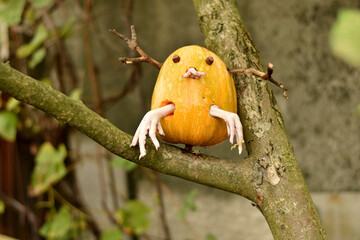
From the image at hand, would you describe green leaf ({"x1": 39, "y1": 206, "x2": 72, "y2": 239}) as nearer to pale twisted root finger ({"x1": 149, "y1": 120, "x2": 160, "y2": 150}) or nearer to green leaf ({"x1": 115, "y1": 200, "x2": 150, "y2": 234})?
green leaf ({"x1": 115, "y1": 200, "x2": 150, "y2": 234})

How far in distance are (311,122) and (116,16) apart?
0.75m

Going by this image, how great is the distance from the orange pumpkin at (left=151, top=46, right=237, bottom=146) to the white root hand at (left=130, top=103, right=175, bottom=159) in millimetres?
15

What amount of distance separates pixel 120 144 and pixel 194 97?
98mm

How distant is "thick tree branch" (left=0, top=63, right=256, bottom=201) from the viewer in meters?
0.36

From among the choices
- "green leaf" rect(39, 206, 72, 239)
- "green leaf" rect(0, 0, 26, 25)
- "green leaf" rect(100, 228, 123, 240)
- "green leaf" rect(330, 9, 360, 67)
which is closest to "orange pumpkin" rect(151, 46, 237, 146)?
"green leaf" rect(330, 9, 360, 67)

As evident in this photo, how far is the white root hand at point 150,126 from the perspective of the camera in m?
0.39

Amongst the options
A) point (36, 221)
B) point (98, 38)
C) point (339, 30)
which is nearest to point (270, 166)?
point (339, 30)

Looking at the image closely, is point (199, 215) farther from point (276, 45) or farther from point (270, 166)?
point (270, 166)

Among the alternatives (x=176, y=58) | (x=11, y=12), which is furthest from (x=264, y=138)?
(x=11, y=12)

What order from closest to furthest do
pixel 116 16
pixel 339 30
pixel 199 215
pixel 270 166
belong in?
pixel 339 30 → pixel 270 166 → pixel 199 215 → pixel 116 16

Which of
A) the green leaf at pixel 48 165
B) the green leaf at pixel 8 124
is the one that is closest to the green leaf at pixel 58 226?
the green leaf at pixel 48 165

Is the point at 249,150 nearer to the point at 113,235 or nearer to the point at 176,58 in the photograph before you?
the point at 176,58

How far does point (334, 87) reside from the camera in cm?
97

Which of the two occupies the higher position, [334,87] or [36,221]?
[334,87]
